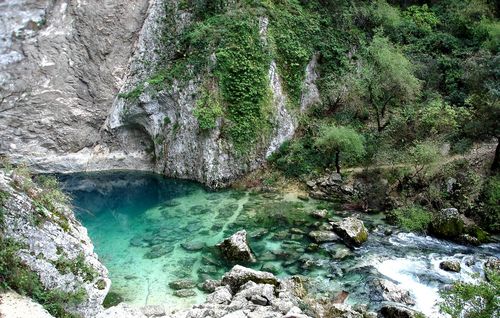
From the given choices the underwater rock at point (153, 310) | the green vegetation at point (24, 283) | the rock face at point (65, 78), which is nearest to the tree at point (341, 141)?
the rock face at point (65, 78)

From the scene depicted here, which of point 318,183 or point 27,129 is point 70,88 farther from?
point 318,183

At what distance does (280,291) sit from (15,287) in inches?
299

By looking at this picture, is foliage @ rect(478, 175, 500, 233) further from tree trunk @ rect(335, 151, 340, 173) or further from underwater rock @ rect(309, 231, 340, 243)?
tree trunk @ rect(335, 151, 340, 173)

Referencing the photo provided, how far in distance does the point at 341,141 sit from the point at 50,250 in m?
15.5

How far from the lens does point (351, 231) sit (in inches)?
734

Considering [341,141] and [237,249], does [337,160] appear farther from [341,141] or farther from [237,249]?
[237,249]

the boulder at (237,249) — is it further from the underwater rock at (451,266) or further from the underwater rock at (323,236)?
the underwater rock at (451,266)

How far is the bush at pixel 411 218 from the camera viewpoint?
1941 cm

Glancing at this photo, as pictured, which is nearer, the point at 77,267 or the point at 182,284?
the point at 77,267

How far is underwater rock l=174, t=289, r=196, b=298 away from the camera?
15102 millimetres

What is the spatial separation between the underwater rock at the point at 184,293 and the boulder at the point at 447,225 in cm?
1081

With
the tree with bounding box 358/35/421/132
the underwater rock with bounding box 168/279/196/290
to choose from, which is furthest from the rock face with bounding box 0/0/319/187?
the underwater rock with bounding box 168/279/196/290

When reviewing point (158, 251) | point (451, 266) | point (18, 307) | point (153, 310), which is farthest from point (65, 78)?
point (451, 266)

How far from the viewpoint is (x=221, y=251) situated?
1800 centimetres
